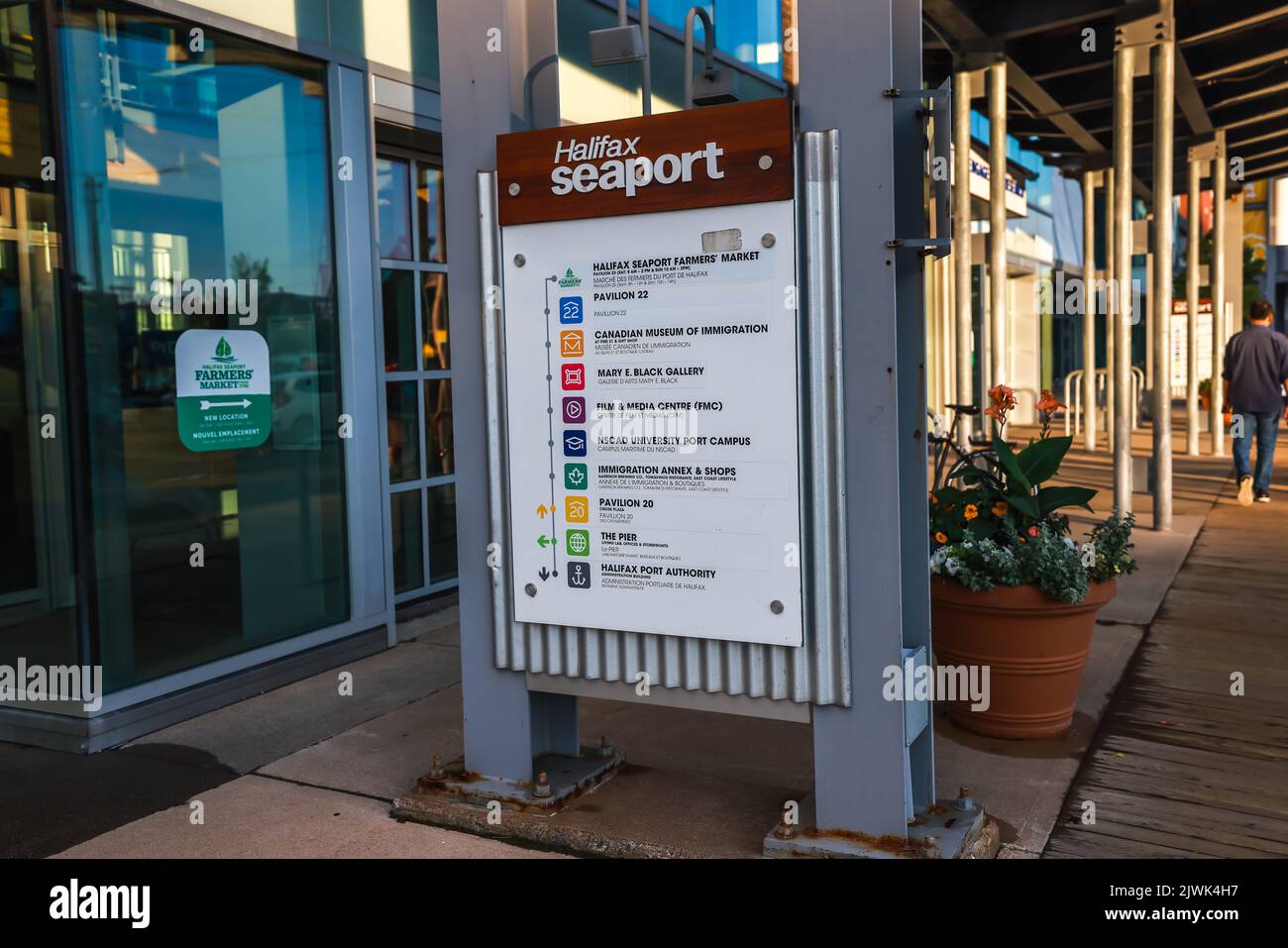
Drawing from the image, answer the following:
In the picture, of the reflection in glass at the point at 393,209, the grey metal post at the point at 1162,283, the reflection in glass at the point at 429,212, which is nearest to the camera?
the reflection in glass at the point at 393,209

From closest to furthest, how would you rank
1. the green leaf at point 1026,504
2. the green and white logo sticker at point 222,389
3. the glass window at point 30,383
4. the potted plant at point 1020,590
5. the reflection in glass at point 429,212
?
the potted plant at point 1020,590 < the green leaf at point 1026,504 < the glass window at point 30,383 < the green and white logo sticker at point 222,389 < the reflection in glass at point 429,212

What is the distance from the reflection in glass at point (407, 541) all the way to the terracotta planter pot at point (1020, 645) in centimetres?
342

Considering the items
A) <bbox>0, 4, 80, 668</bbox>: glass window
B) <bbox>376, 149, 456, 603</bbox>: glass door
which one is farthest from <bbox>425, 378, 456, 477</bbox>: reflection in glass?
<bbox>0, 4, 80, 668</bbox>: glass window

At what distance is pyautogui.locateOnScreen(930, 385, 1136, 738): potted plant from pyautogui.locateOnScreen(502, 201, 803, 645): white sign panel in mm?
1372

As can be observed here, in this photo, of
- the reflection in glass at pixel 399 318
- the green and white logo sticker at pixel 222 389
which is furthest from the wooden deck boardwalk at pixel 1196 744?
the reflection in glass at pixel 399 318

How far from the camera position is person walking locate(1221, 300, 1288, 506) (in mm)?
11062

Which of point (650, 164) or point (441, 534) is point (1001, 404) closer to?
point (650, 164)

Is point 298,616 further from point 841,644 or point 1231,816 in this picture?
point 1231,816

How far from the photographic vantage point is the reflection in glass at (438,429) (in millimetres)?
7289

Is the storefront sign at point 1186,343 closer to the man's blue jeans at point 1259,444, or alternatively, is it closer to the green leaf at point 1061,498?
the man's blue jeans at point 1259,444

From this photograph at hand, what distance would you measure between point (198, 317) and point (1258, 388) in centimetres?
964

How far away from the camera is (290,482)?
19.4 feet

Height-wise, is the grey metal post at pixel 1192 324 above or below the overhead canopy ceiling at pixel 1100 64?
below

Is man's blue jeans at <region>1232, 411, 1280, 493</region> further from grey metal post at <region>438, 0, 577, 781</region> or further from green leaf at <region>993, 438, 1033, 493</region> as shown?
grey metal post at <region>438, 0, 577, 781</region>
